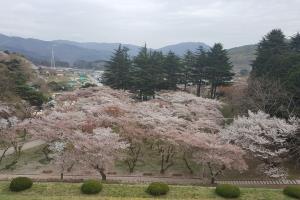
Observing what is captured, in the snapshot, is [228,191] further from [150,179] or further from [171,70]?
[171,70]

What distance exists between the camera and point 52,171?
30562 mm

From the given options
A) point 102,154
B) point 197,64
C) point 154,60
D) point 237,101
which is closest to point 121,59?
point 154,60

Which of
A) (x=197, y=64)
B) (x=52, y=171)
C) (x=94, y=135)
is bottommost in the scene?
(x=52, y=171)

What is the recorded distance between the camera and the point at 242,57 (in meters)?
167

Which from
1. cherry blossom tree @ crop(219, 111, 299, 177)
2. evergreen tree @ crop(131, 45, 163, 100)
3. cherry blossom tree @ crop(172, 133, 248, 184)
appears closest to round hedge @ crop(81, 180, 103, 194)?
cherry blossom tree @ crop(172, 133, 248, 184)

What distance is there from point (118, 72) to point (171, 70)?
7.73 m

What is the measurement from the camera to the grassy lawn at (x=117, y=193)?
21.6 meters

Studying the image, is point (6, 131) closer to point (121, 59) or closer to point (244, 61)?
point (121, 59)

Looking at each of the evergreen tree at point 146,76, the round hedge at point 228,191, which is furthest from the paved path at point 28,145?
the round hedge at point 228,191

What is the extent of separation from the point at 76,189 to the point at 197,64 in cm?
3472

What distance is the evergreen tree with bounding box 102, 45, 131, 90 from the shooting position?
2219 inches

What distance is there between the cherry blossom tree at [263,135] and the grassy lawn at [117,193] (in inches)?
236

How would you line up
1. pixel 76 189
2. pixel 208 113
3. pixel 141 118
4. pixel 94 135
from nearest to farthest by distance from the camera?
pixel 76 189 → pixel 94 135 → pixel 141 118 → pixel 208 113

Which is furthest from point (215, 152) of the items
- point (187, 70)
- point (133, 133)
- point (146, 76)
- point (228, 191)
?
point (187, 70)
